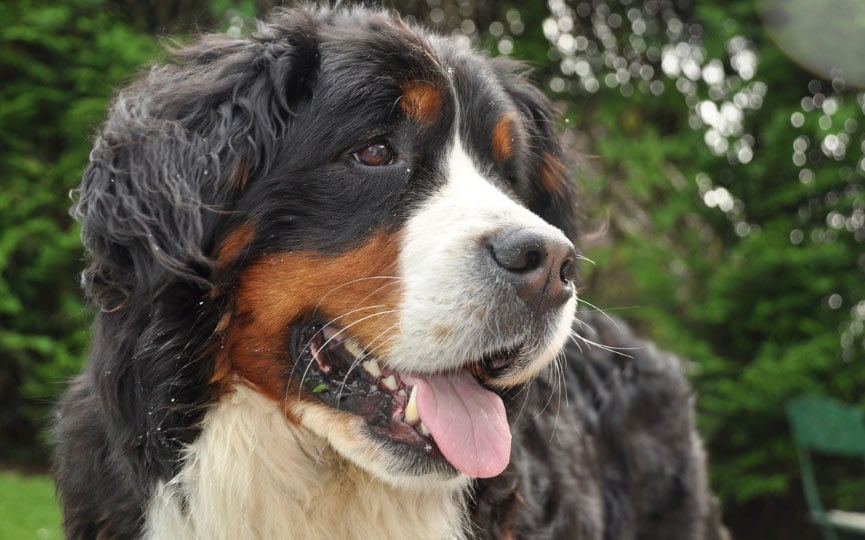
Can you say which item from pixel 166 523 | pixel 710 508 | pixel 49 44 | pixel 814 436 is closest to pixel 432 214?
pixel 166 523

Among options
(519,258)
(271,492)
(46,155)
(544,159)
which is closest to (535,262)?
(519,258)

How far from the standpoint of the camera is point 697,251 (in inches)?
214

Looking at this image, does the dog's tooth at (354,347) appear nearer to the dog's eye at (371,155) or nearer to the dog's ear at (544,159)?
the dog's eye at (371,155)

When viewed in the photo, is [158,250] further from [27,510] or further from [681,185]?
[681,185]

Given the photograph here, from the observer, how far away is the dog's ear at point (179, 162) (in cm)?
205

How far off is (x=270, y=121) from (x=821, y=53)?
3.79m

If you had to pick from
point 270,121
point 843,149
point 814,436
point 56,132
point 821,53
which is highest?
point 270,121

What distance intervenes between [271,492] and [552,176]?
1292 millimetres

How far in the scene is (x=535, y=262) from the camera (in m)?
1.98

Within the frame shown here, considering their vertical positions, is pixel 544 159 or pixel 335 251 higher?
pixel 335 251

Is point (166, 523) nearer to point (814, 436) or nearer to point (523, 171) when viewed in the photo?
point (523, 171)

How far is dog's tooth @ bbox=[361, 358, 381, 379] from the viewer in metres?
2.10

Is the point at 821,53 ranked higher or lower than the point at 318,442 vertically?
lower

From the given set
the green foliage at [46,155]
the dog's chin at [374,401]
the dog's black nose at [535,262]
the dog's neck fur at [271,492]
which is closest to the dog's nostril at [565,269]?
the dog's black nose at [535,262]
